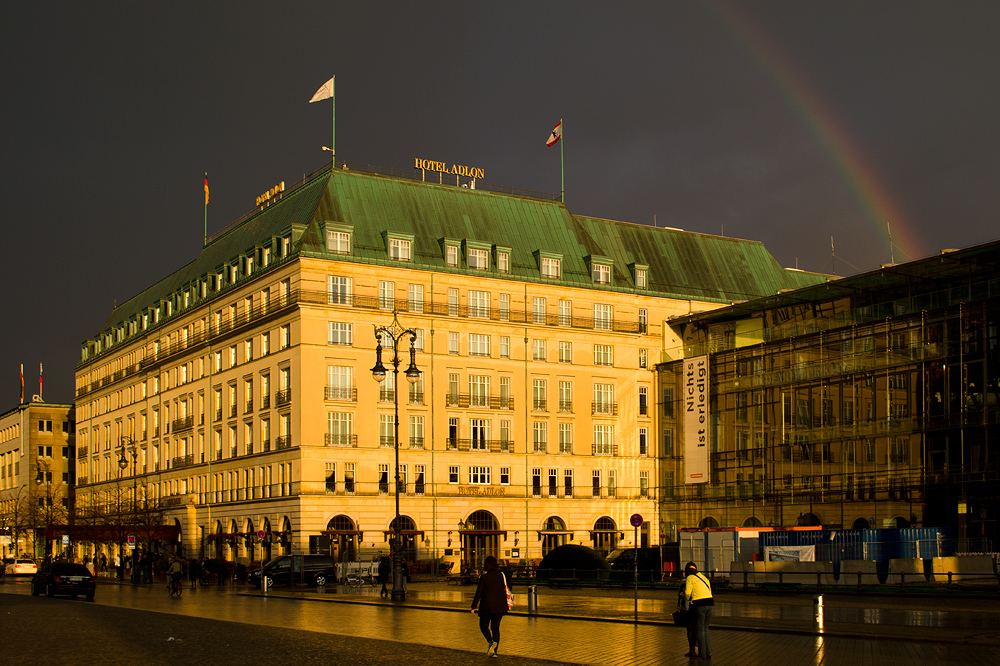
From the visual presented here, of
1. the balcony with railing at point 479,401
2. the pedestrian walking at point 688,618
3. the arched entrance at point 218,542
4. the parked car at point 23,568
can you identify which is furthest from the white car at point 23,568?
the pedestrian walking at point 688,618

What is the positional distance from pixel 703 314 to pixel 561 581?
35658 millimetres

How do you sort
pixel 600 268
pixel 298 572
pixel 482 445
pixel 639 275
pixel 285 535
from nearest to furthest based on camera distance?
1. pixel 298 572
2. pixel 285 535
3. pixel 482 445
4. pixel 600 268
5. pixel 639 275

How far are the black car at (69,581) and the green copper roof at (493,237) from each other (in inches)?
1274

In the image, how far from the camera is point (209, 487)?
3871 inches

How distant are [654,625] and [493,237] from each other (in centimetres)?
6313

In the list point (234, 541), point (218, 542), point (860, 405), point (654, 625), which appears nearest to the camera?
point (654, 625)

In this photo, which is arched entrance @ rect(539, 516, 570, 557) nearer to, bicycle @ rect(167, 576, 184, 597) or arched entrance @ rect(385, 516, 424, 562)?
arched entrance @ rect(385, 516, 424, 562)

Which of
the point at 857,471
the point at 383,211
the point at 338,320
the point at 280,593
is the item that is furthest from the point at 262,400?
the point at 857,471

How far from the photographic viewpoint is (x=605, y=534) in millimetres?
94750

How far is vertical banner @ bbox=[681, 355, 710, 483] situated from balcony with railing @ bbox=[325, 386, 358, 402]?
23.7m

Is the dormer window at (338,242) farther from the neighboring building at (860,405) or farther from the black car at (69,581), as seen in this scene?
the black car at (69,581)

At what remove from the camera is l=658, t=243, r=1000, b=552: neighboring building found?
206ft

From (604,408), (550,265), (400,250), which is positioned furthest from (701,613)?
(550,265)

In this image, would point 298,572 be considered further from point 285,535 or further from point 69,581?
point 285,535
